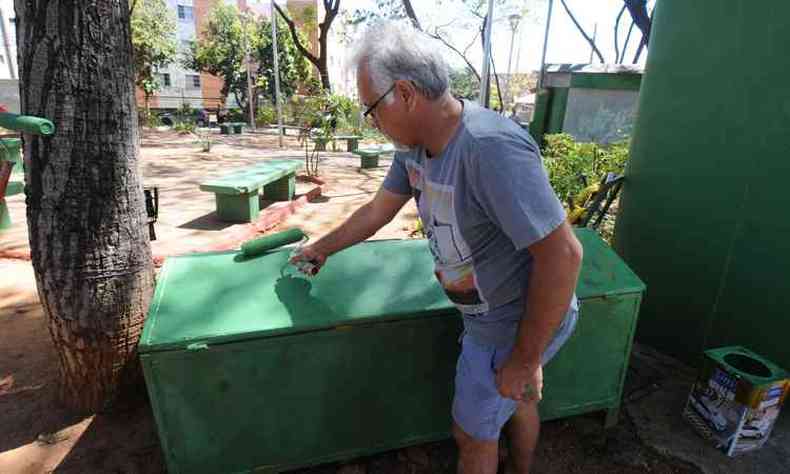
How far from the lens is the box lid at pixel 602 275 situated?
1.85 meters

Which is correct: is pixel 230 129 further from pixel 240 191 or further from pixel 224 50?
pixel 240 191

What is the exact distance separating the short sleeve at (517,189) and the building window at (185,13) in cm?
4440

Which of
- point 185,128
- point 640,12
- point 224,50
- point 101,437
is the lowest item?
point 101,437

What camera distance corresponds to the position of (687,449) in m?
2.11

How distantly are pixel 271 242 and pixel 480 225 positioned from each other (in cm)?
101

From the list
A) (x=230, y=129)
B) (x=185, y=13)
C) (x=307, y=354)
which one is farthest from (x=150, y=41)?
(x=307, y=354)

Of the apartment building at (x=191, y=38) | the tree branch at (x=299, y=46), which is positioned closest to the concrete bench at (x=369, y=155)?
the tree branch at (x=299, y=46)

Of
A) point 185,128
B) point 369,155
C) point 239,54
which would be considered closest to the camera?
point 369,155

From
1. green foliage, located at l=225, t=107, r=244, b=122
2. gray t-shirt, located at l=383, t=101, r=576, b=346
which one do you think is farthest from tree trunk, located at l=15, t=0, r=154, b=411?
green foliage, located at l=225, t=107, r=244, b=122

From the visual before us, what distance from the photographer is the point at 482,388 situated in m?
1.37

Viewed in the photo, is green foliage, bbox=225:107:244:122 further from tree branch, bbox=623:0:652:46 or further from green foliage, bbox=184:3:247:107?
tree branch, bbox=623:0:652:46

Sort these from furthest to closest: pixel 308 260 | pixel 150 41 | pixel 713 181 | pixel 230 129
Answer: pixel 150 41 < pixel 230 129 < pixel 713 181 < pixel 308 260

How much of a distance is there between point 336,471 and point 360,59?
1599mm

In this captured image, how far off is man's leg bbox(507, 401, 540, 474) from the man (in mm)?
219
